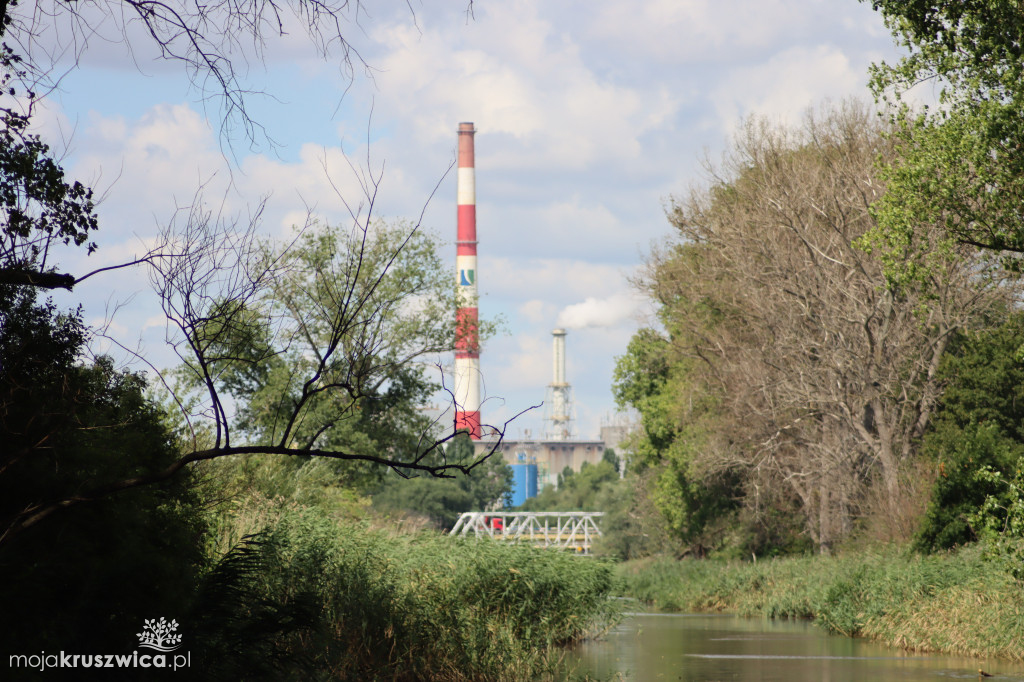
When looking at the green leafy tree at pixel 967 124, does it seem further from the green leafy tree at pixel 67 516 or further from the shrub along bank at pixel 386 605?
the green leafy tree at pixel 67 516

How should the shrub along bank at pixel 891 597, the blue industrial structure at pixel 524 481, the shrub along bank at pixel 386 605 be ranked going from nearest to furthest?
the shrub along bank at pixel 386 605 < the shrub along bank at pixel 891 597 < the blue industrial structure at pixel 524 481

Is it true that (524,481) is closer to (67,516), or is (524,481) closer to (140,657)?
(140,657)

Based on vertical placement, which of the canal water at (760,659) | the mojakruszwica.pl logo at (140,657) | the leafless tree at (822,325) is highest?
the leafless tree at (822,325)

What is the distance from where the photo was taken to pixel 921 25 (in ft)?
54.8

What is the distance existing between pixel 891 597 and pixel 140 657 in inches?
743

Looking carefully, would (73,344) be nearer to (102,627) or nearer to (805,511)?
(102,627)

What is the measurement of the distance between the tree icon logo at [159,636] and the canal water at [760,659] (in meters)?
7.61

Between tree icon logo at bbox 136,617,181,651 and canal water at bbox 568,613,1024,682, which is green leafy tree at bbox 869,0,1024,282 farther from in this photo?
tree icon logo at bbox 136,617,181,651

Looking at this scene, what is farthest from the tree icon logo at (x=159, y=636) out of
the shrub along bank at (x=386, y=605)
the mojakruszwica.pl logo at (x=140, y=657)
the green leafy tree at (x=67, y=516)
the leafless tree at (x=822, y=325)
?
the leafless tree at (x=822, y=325)

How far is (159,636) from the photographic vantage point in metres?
9.52

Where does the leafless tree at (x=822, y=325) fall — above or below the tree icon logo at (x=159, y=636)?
above

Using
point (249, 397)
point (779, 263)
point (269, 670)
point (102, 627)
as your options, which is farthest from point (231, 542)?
point (249, 397)

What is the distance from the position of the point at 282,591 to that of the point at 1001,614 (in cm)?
1279

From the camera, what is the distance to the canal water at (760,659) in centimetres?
1853
